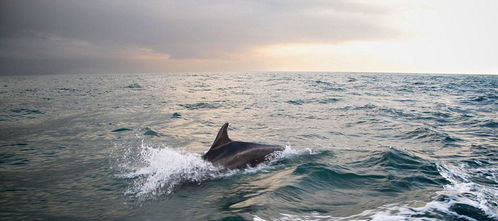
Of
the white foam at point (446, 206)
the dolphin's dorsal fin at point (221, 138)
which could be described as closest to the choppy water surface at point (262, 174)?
the white foam at point (446, 206)

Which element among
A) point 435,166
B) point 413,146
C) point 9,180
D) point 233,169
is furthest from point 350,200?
point 9,180

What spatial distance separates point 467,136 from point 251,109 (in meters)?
14.9

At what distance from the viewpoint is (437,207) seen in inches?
250

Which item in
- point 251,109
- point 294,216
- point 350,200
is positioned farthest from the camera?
point 251,109

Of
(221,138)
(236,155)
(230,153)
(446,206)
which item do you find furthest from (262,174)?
(446,206)

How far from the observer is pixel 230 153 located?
345 inches

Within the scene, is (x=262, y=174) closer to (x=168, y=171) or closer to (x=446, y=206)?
(x=168, y=171)

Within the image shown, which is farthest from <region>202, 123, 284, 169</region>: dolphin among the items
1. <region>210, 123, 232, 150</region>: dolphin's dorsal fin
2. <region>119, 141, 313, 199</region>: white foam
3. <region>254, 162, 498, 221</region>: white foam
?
<region>254, 162, 498, 221</region>: white foam

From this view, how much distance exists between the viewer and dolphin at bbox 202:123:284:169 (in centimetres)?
864

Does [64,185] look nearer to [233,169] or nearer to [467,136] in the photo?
[233,169]

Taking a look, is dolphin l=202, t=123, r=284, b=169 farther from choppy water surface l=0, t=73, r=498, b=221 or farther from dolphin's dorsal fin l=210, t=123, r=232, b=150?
choppy water surface l=0, t=73, r=498, b=221

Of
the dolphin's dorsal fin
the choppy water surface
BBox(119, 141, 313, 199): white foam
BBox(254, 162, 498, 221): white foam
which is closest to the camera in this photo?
BBox(254, 162, 498, 221): white foam

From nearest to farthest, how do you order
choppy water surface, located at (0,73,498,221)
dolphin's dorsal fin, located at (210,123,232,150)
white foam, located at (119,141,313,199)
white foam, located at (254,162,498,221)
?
white foam, located at (254,162,498,221) → choppy water surface, located at (0,73,498,221) → white foam, located at (119,141,313,199) → dolphin's dorsal fin, located at (210,123,232,150)

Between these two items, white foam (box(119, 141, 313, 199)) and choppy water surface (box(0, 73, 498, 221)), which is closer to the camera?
choppy water surface (box(0, 73, 498, 221))
